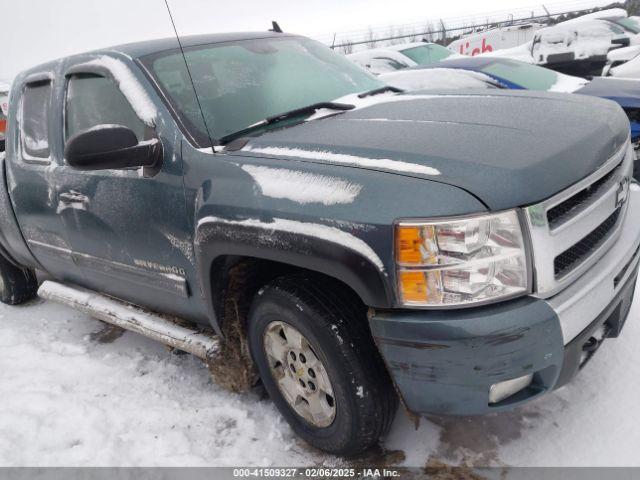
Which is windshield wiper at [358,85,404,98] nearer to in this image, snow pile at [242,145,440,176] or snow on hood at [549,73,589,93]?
snow pile at [242,145,440,176]

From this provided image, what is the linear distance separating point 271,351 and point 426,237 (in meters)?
1.01

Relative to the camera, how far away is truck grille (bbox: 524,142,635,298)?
1664mm

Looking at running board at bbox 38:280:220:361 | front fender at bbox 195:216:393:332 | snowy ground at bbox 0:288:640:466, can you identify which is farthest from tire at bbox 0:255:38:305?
front fender at bbox 195:216:393:332

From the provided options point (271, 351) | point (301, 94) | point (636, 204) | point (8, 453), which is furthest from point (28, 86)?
point (636, 204)

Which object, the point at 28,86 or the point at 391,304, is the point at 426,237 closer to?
the point at 391,304

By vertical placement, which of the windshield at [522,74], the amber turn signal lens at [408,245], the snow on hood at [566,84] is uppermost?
the amber turn signal lens at [408,245]

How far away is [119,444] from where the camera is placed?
8.15ft

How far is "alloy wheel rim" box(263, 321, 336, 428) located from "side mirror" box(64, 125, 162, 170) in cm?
95

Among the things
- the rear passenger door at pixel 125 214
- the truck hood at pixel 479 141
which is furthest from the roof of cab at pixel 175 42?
the truck hood at pixel 479 141

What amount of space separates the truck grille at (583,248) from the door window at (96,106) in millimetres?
1839

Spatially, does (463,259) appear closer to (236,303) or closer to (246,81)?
(236,303)

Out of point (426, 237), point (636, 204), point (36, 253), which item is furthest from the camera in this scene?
point (36, 253)

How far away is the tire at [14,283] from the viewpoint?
4430 mm

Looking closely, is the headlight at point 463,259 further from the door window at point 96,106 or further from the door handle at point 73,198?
the door handle at point 73,198
